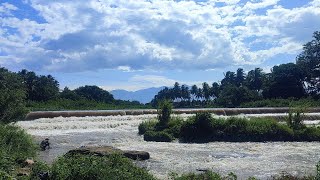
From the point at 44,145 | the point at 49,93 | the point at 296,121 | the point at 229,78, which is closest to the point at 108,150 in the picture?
the point at 44,145

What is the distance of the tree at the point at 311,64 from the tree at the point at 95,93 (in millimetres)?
30351

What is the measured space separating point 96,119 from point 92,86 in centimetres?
5124

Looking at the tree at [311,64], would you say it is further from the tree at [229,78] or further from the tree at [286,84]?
the tree at [229,78]

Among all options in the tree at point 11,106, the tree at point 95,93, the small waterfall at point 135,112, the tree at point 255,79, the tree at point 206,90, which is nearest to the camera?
the tree at point 11,106

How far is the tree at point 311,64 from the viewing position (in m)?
60.0

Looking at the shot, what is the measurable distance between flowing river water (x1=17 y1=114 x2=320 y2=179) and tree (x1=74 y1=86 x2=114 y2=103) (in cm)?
4544

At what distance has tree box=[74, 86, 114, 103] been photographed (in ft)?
245

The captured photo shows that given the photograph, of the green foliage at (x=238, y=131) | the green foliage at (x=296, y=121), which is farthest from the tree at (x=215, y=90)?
the green foliage at (x=238, y=131)

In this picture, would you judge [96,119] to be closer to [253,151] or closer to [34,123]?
[34,123]

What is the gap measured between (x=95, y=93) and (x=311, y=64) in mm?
35423

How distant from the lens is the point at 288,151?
18734 millimetres

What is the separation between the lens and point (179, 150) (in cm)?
1873

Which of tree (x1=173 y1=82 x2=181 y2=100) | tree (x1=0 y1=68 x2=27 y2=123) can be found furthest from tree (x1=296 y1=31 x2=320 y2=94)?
tree (x1=0 y1=68 x2=27 y2=123)

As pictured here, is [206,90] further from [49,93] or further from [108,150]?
[108,150]
